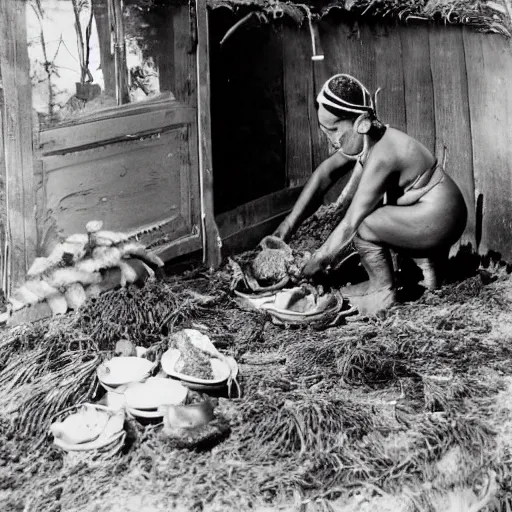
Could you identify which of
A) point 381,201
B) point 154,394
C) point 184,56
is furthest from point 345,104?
point 154,394

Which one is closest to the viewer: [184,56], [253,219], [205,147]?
[184,56]

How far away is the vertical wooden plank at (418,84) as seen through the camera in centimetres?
736

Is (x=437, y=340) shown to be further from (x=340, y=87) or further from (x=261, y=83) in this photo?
(x=261, y=83)

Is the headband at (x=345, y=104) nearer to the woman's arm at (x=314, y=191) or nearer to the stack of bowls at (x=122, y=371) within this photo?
the woman's arm at (x=314, y=191)

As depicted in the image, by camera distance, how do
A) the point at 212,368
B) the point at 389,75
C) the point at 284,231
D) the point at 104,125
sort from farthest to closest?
1. the point at 389,75
2. the point at 284,231
3. the point at 104,125
4. the point at 212,368

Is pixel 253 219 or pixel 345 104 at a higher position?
pixel 345 104

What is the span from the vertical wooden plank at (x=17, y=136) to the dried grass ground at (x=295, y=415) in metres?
0.54

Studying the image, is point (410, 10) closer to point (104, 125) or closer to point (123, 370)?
point (104, 125)

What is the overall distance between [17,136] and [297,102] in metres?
2.96

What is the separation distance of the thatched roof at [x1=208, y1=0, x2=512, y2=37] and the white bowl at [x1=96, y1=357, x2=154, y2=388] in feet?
10.8

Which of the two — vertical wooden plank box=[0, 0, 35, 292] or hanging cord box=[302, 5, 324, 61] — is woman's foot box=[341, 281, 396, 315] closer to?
hanging cord box=[302, 5, 324, 61]

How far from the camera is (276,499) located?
3881 mm

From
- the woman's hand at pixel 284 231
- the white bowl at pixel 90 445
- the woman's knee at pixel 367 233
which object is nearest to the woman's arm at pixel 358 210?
the woman's knee at pixel 367 233

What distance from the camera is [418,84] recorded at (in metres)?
7.46
